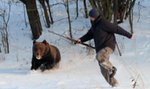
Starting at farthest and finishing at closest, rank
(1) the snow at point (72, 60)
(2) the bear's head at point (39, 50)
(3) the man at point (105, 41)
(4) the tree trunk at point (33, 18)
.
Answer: (4) the tree trunk at point (33, 18), (2) the bear's head at point (39, 50), (1) the snow at point (72, 60), (3) the man at point (105, 41)

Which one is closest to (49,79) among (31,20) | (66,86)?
(66,86)

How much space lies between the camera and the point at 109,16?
1659 cm

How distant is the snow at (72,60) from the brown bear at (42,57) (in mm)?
→ 199

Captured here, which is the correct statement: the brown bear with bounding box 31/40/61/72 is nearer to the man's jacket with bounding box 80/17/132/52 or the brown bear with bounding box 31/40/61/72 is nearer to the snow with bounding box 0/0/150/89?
the snow with bounding box 0/0/150/89

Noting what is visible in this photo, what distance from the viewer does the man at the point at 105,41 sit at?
951 cm

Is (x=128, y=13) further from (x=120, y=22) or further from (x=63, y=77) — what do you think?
(x=63, y=77)

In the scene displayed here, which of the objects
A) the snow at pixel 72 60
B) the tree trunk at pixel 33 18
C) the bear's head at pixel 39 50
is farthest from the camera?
the tree trunk at pixel 33 18

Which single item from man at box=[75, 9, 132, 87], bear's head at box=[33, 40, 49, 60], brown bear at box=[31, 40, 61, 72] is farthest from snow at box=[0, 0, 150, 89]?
bear's head at box=[33, 40, 49, 60]

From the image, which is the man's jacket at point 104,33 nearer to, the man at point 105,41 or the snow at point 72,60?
the man at point 105,41

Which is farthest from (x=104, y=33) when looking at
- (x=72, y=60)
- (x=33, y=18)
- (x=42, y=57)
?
(x=33, y=18)

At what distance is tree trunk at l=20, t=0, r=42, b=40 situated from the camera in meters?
17.8

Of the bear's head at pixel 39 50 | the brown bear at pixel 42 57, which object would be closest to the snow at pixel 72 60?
the brown bear at pixel 42 57

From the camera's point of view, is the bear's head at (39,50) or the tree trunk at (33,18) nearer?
the bear's head at (39,50)

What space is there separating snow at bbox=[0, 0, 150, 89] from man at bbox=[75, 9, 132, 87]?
0.34 meters
